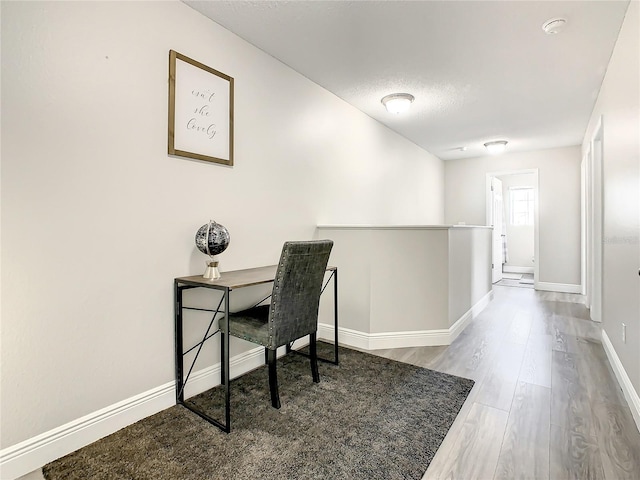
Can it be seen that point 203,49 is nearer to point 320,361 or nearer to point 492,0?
point 492,0

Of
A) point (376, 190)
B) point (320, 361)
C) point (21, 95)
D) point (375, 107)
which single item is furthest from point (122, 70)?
point (376, 190)

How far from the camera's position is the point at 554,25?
215 centimetres

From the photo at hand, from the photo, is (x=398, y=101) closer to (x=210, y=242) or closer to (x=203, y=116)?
(x=203, y=116)

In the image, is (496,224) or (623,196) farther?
(496,224)

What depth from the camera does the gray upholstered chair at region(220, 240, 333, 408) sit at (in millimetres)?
1851

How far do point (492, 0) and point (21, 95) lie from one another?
244cm

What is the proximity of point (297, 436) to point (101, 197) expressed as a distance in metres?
1.54

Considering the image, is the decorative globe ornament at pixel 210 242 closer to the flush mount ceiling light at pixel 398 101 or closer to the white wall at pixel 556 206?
the flush mount ceiling light at pixel 398 101

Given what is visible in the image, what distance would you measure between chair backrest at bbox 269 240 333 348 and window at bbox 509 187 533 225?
290 inches

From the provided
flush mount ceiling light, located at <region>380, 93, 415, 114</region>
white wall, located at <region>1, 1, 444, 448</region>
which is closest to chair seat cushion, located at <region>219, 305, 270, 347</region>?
white wall, located at <region>1, 1, 444, 448</region>

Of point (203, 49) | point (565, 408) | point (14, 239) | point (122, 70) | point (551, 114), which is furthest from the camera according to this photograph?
point (551, 114)

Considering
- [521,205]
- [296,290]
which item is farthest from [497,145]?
[296,290]

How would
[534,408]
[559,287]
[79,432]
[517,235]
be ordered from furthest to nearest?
1. [517,235]
2. [559,287]
3. [534,408]
4. [79,432]

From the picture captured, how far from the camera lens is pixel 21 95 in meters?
1.41
